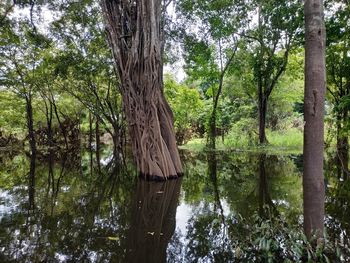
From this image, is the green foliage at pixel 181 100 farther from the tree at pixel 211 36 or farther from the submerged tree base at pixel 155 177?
the submerged tree base at pixel 155 177

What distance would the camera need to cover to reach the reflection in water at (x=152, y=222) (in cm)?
341

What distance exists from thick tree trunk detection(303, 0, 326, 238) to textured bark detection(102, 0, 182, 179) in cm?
546

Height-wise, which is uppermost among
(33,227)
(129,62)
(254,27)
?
(254,27)

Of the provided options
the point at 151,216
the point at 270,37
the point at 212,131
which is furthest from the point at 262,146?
the point at 151,216

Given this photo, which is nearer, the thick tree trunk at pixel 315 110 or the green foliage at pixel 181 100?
the thick tree trunk at pixel 315 110

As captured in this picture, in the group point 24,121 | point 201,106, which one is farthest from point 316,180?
point 24,121

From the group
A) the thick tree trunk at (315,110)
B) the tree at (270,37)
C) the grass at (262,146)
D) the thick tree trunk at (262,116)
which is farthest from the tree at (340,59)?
the thick tree trunk at (315,110)

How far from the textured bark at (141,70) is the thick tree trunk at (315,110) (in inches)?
215

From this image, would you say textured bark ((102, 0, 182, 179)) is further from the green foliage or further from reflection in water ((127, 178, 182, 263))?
the green foliage

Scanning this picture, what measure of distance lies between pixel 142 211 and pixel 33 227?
1662 millimetres

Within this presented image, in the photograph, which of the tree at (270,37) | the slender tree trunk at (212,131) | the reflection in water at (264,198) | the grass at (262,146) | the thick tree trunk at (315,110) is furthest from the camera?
the slender tree trunk at (212,131)

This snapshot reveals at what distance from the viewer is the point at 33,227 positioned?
4426 millimetres

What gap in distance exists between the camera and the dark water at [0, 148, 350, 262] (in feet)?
11.4

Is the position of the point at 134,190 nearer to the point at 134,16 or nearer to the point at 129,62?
the point at 129,62
